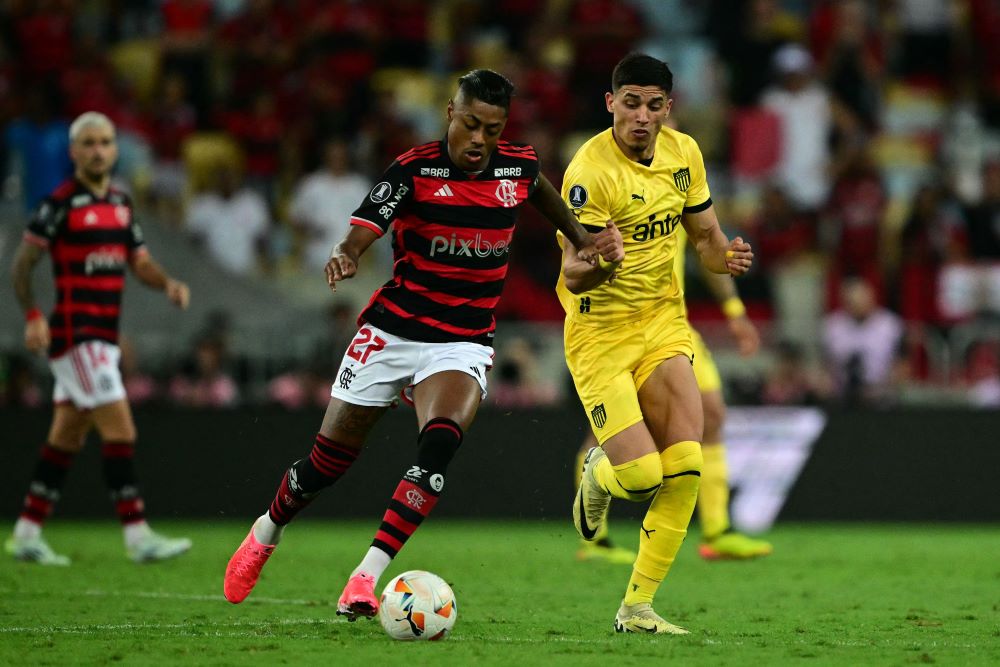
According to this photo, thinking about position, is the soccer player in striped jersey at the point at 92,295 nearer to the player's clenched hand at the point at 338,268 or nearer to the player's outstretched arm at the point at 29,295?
the player's outstretched arm at the point at 29,295

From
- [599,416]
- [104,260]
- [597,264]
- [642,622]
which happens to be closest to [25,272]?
[104,260]

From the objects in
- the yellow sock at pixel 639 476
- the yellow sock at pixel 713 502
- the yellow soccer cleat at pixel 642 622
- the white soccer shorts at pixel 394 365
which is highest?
the white soccer shorts at pixel 394 365

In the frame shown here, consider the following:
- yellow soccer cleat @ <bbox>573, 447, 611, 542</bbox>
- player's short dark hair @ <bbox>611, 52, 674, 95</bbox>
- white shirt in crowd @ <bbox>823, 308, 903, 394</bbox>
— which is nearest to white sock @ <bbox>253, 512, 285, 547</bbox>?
yellow soccer cleat @ <bbox>573, 447, 611, 542</bbox>

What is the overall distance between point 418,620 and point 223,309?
30.1 feet

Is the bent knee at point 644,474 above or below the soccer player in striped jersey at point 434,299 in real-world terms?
below

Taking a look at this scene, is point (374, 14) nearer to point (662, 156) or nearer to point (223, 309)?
point (223, 309)

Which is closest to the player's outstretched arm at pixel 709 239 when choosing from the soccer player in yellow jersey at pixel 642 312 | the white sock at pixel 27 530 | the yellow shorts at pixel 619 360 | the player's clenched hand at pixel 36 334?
A: the soccer player in yellow jersey at pixel 642 312

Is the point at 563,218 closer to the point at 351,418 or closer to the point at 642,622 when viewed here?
the point at 351,418

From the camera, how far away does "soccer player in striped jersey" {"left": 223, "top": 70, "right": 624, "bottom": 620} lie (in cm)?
703

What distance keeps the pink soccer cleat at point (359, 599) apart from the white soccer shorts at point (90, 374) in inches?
161

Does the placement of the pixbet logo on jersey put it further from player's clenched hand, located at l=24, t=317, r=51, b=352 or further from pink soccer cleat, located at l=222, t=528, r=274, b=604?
player's clenched hand, located at l=24, t=317, r=51, b=352

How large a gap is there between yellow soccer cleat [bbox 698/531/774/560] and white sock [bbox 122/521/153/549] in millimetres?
3869

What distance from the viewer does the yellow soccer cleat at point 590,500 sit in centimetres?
786

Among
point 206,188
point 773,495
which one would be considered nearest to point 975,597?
point 773,495
